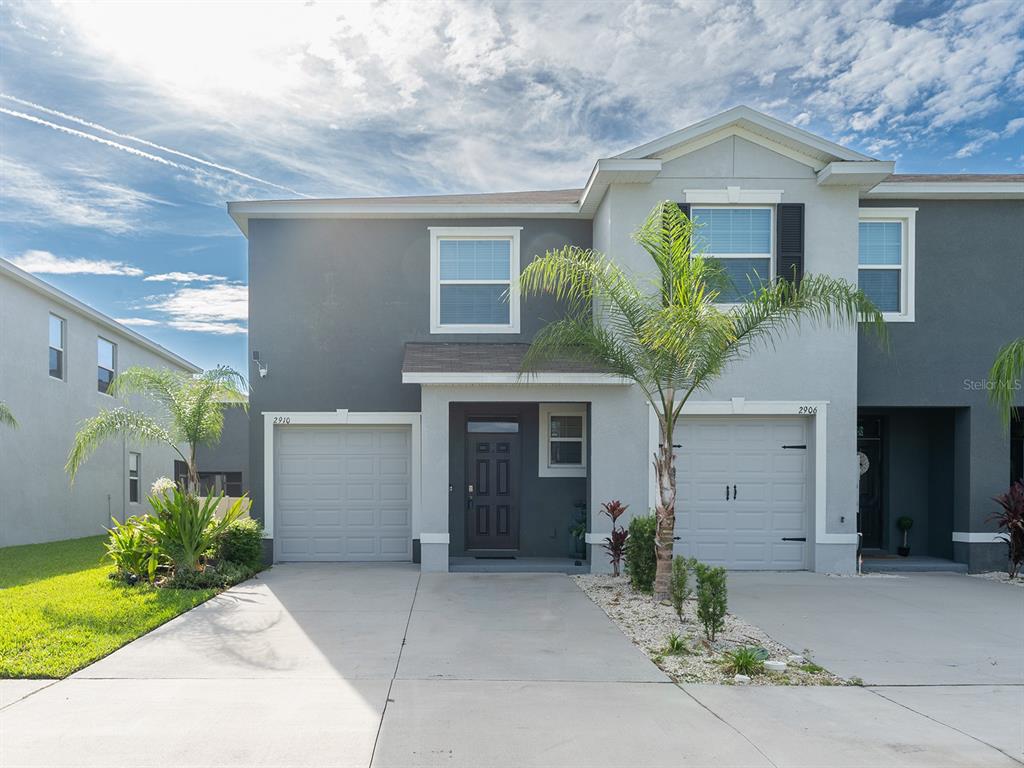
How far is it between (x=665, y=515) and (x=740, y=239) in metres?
5.17

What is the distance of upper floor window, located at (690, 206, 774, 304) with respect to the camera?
11930 mm

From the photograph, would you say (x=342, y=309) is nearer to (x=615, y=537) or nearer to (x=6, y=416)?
(x=615, y=537)

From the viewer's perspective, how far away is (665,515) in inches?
358

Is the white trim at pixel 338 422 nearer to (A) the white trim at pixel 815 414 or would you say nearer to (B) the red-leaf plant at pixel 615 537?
(B) the red-leaf plant at pixel 615 537

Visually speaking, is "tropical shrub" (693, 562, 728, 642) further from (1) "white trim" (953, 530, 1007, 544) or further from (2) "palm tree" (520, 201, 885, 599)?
(1) "white trim" (953, 530, 1007, 544)

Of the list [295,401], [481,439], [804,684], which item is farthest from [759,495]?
[295,401]

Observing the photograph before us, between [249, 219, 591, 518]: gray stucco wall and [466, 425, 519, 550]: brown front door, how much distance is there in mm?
1426

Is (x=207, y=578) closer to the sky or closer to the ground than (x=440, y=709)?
closer to the ground

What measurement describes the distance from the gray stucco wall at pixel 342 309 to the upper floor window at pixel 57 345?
8.83m

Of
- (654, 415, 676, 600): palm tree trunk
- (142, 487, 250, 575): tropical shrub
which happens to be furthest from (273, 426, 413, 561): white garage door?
(654, 415, 676, 600): palm tree trunk

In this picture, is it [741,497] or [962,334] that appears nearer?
[741,497]

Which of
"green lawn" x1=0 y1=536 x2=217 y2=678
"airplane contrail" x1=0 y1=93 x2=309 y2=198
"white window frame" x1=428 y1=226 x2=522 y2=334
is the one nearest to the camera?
"green lawn" x1=0 y1=536 x2=217 y2=678

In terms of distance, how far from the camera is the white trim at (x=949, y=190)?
40.0 feet

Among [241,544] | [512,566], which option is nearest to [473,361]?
[512,566]
